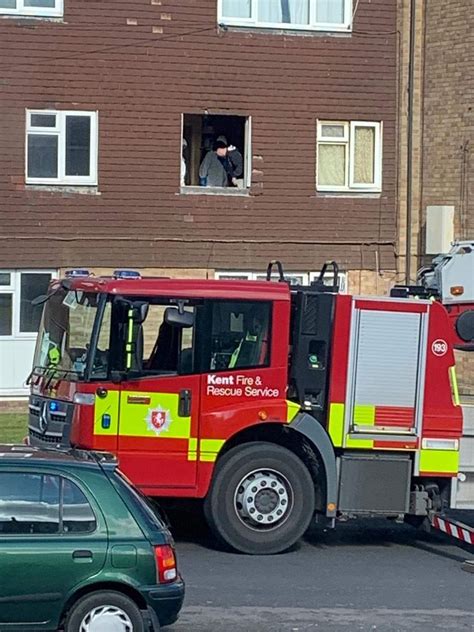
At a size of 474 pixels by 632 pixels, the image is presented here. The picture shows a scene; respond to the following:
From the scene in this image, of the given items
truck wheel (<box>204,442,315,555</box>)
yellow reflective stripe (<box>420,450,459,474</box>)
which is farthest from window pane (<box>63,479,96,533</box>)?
yellow reflective stripe (<box>420,450,459,474</box>)

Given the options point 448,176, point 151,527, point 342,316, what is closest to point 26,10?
point 448,176

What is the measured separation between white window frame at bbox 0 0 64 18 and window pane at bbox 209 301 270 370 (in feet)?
35.8

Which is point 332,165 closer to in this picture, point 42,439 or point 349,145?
point 349,145

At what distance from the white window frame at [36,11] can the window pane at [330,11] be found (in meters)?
4.60

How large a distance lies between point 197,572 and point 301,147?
40.7ft

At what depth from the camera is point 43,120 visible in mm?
20641

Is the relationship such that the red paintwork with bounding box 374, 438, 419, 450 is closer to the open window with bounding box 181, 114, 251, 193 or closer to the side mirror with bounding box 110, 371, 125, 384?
the side mirror with bounding box 110, 371, 125, 384

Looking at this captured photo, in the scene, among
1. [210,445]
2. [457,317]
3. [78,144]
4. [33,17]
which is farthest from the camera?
[78,144]

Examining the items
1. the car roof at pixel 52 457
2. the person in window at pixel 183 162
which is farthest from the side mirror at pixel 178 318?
the person in window at pixel 183 162

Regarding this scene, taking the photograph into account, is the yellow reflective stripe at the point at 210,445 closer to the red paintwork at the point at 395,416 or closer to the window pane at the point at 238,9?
the red paintwork at the point at 395,416

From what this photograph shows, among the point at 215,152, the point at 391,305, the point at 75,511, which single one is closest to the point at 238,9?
the point at 215,152

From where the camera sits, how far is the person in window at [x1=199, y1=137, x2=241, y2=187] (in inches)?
851

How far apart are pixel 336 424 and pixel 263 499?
98 centimetres

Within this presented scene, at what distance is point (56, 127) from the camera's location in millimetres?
20641
